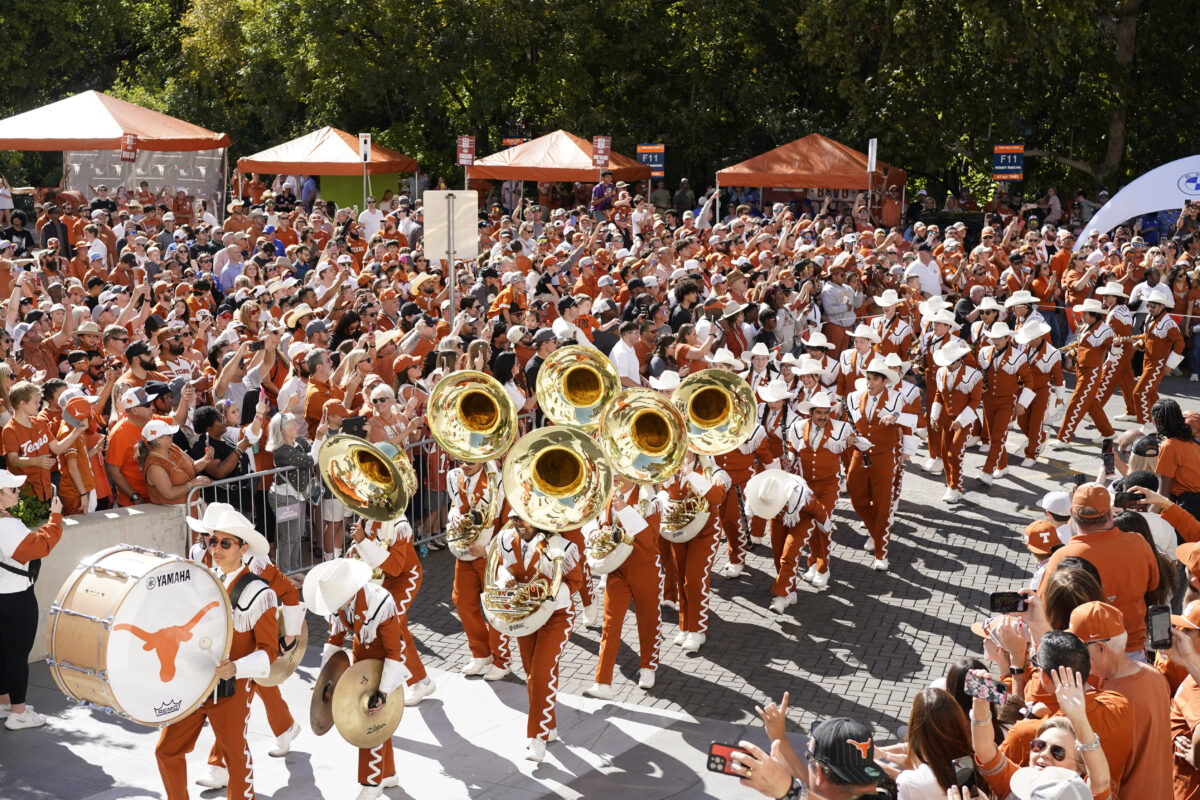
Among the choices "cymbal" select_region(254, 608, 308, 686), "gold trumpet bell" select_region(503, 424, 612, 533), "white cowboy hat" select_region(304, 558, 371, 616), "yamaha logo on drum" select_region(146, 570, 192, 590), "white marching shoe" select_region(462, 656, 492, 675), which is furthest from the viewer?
"white marching shoe" select_region(462, 656, 492, 675)

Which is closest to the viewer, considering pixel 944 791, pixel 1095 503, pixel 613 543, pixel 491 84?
pixel 944 791

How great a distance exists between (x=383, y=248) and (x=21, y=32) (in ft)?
79.9

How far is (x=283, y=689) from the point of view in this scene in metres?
8.98

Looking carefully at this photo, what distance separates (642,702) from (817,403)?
9.76 ft

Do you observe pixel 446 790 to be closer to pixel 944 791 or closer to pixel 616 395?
pixel 616 395

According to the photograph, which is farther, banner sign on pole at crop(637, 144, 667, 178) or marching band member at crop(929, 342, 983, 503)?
banner sign on pole at crop(637, 144, 667, 178)

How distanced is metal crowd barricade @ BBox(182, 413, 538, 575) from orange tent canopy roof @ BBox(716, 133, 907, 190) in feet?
46.5

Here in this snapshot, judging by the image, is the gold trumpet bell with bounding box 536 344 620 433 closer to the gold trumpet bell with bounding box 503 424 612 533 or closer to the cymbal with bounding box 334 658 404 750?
the gold trumpet bell with bounding box 503 424 612 533

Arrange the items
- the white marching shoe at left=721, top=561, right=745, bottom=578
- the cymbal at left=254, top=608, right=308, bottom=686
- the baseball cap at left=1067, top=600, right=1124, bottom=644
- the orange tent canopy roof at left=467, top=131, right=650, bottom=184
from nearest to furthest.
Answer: the baseball cap at left=1067, top=600, right=1124, bottom=644 → the cymbal at left=254, top=608, right=308, bottom=686 → the white marching shoe at left=721, top=561, right=745, bottom=578 → the orange tent canopy roof at left=467, top=131, right=650, bottom=184

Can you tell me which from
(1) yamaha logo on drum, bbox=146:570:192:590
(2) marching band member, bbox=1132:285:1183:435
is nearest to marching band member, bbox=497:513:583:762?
(1) yamaha logo on drum, bbox=146:570:192:590

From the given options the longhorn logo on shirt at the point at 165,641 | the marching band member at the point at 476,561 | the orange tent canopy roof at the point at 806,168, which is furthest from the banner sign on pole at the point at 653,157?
the longhorn logo on shirt at the point at 165,641

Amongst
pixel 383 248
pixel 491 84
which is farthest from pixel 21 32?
pixel 383 248

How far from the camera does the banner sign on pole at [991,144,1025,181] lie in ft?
86.5

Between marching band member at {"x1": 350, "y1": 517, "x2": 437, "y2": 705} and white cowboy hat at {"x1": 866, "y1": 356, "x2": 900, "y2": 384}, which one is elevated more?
white cowboy hat at {"x1": 866, "y1": 356, "x2": 900, "y2": 384}
